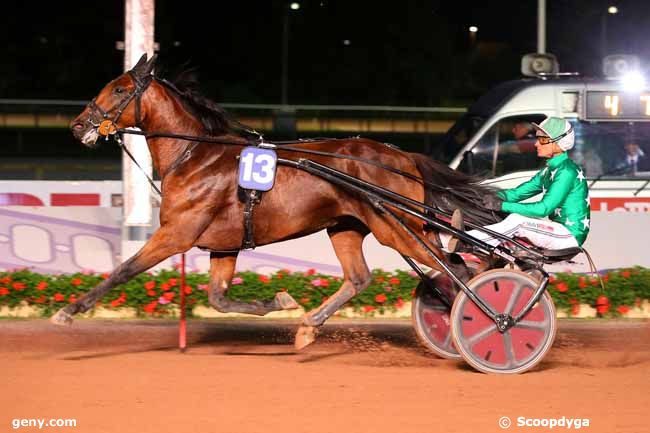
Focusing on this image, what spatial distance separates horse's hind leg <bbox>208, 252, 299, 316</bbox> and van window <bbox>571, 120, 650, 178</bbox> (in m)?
6.62

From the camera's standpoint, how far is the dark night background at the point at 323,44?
40281 mm

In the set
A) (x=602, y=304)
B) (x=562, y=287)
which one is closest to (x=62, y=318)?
(x=562, y=287)

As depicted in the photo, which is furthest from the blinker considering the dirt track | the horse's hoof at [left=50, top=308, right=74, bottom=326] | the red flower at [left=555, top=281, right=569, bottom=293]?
the red flower at [left=555, top=281, right=569, bottom=293]

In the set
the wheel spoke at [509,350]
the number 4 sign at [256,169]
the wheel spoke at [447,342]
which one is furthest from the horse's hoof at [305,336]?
the wheel spoke at [509,350]

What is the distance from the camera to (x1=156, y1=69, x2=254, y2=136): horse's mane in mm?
8109

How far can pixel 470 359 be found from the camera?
24.3ft

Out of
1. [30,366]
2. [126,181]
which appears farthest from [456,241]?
[126,181]

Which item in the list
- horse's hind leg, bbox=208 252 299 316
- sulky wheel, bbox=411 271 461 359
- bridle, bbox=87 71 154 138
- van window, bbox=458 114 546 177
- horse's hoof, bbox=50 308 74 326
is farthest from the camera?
van window, bbox=458 114 546 177

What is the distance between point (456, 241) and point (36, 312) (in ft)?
13.9

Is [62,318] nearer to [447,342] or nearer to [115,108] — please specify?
[115,108]

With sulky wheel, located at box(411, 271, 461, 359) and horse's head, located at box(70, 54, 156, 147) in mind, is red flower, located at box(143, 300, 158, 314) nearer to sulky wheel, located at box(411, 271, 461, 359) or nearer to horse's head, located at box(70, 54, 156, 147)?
horse's head, located at box(70, 54, 156, 147)

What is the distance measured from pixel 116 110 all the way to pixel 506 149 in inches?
271

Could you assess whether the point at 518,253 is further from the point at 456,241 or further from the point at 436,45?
the point at 436,45
